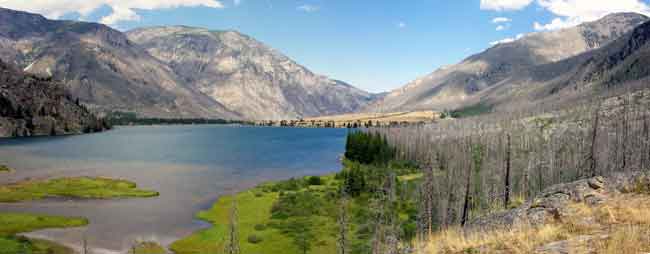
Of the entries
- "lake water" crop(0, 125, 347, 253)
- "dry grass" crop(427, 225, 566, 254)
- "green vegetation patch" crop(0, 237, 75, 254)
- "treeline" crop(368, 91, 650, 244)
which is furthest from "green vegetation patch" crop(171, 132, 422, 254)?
"dry grass" crop(427, 225, 566, 254)

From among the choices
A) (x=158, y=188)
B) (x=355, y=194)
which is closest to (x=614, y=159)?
(x=355, y=194)

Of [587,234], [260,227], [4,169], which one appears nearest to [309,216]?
[260,227]

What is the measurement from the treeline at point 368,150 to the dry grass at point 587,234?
14854cm

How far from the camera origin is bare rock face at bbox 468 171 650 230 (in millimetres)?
22469

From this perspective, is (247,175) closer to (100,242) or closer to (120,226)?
(120,226)

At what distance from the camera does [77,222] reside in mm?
79125

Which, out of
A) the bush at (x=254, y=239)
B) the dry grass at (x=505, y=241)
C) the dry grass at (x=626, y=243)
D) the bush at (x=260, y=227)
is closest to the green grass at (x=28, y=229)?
the bush at (x=254, y=239)

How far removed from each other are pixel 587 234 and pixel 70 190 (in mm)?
118978

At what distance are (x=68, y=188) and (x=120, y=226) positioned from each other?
145 ft

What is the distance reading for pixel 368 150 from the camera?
178m

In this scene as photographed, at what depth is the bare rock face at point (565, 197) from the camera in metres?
22.5

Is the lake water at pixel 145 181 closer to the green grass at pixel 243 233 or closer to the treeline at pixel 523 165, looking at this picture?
the green grass at pixel 243 233

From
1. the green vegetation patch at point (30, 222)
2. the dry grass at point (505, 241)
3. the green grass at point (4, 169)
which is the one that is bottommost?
the green vegetation patch at point (30, 222)

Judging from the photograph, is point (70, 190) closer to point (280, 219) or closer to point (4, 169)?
point (4, 169)
